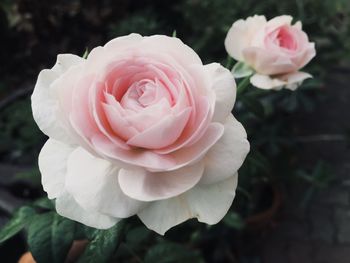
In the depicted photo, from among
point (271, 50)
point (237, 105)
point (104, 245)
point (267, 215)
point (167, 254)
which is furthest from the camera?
point (267, 215)

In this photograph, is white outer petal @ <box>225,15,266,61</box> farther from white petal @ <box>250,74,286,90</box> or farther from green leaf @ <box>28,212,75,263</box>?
green leaf @ <box>28,212,75,263</box>

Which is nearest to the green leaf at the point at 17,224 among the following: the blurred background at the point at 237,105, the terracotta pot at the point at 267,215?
the blurred background at the point at 237,105

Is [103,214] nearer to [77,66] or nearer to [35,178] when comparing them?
[77,66]

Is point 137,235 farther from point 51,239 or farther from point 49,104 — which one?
point 49,104

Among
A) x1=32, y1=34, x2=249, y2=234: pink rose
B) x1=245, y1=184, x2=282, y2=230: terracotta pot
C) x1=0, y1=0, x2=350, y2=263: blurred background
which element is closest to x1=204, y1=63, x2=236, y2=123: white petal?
x1=32, y1=34, x2=249, y2=234: pink rose

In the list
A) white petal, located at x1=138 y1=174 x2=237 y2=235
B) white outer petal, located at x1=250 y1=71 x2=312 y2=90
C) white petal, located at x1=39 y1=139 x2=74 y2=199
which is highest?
white petal, located at x1=39 y1=139 x2=74 y2=199

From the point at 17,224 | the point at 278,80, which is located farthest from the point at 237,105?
the point at 17,224

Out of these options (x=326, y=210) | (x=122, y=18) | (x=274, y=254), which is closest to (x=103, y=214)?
(x=122, y=18)
